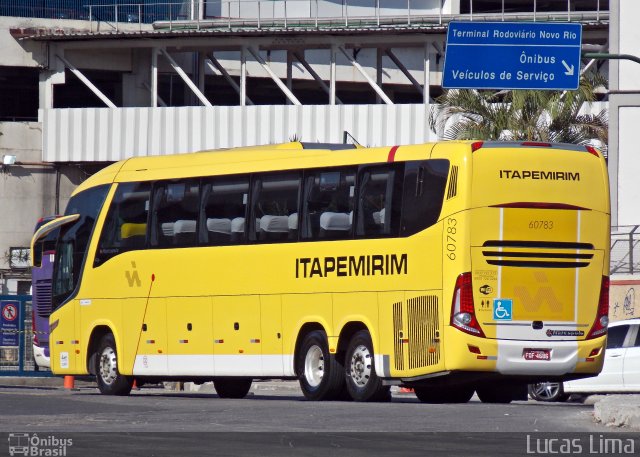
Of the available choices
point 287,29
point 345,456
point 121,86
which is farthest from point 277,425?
point 121,86

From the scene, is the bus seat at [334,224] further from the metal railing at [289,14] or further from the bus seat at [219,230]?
the metal railing at [289,14]

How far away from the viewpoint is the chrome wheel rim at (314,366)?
71.9ft

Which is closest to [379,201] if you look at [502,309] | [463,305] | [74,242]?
[463,305]

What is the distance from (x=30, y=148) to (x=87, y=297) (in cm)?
2672

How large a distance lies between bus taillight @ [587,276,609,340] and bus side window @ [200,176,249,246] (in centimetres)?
550

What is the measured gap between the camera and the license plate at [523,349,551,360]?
19.9 metres

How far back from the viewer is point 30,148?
51.9m

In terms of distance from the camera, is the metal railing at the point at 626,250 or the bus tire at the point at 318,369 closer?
the bus tire at the point at 318,369

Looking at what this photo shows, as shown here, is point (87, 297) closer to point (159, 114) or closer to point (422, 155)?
point (422, 155)

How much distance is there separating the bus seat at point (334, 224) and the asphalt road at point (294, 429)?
2.54 meters

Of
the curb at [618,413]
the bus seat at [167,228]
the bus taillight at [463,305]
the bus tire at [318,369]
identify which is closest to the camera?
the curb at [618,413]

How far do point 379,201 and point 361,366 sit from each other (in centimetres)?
229

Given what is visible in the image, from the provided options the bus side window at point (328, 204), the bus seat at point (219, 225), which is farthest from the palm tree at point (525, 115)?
the bus side window at point (328, 204)

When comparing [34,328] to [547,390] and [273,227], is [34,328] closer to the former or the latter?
[547,390]
